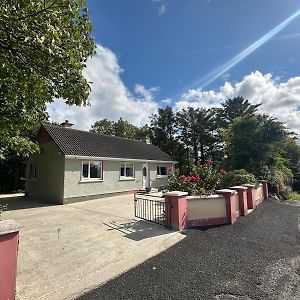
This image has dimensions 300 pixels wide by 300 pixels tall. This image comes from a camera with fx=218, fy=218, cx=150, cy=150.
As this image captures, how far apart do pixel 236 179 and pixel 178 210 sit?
6.71 m

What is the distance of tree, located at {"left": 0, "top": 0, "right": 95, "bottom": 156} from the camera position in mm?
3490

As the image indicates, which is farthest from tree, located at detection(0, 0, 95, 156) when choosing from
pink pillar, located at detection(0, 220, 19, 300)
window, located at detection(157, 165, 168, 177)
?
window, located at detection(157, 165, 168, 177)

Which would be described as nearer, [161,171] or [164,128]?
[161,171]

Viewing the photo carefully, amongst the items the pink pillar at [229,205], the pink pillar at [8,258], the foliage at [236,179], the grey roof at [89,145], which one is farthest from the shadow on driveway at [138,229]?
the grey roof at [89,145]

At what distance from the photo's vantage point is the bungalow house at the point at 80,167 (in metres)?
14.6

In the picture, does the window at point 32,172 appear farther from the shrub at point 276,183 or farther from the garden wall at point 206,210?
the shrub at point 276,183

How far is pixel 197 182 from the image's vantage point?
9.23 m

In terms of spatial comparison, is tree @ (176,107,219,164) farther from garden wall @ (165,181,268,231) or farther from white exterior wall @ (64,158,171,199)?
garden wall @ (165,181,268,231)

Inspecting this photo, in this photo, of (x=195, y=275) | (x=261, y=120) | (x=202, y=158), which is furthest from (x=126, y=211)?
(x=202, y=158)

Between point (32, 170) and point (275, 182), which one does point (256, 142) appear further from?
point (32, 170)

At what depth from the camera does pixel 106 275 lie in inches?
176

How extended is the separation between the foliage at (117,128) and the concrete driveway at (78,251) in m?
42.7

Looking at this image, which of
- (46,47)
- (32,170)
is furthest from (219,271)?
(32,170)

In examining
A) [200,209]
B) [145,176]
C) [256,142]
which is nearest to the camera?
[200,209]
